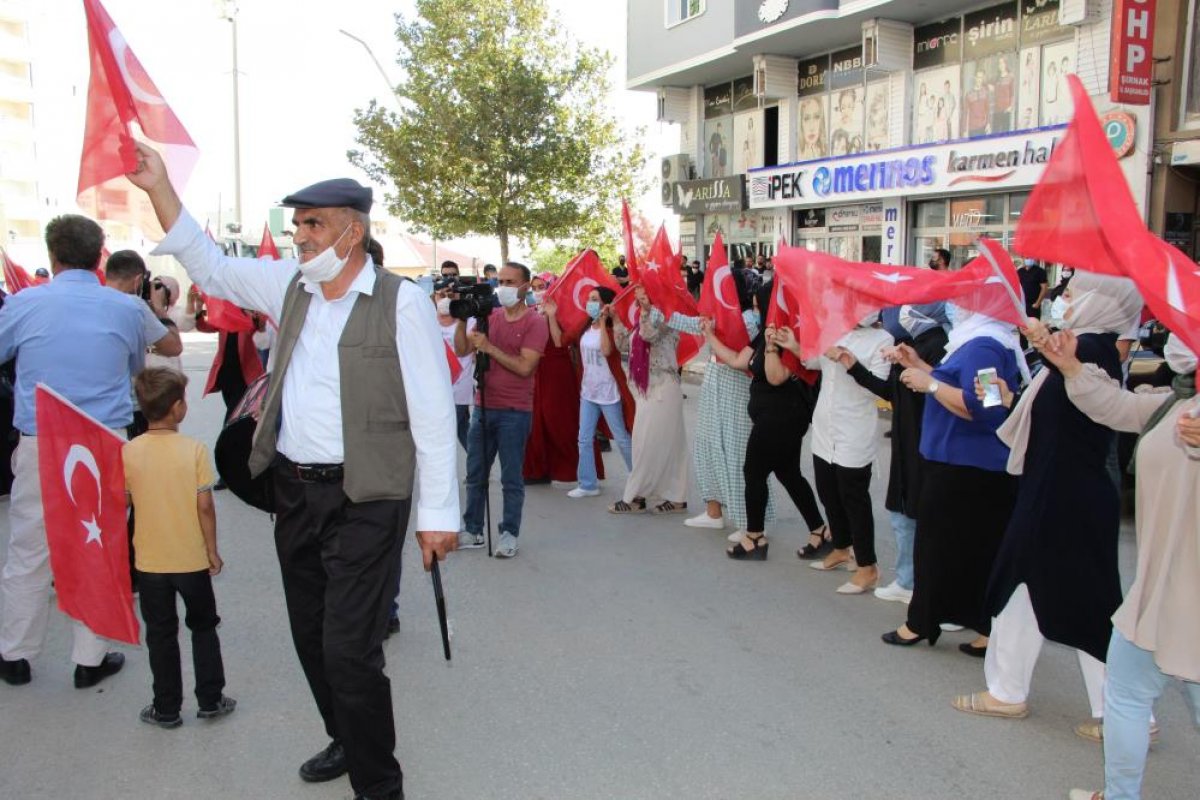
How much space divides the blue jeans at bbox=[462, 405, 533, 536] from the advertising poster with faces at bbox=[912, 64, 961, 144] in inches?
589

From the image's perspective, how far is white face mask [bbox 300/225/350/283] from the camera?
3.16 metres

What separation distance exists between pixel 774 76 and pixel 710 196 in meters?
4.02

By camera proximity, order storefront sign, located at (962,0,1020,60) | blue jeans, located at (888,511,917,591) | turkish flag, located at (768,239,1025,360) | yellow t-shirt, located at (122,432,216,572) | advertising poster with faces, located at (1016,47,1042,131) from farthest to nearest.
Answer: storefront sign, located at (962,0,1020,60) → advertising poster with faces, located at (1016,47,1042,131) → blue jeans, located at (888,511,917,591) → turkish flag, located at (768,239,1025,360) → yellow t-shirt, located at (122,432,216,572)

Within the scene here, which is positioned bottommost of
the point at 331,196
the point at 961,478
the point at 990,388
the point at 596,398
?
the point at 596,398

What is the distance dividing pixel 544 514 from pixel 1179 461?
5315 millimetres

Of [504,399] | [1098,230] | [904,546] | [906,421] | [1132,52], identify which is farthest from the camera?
[1132,52]

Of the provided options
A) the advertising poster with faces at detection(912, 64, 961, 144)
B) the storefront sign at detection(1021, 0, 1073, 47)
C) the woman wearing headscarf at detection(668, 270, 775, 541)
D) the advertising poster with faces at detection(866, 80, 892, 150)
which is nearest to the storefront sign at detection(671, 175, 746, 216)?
the advertising poster with faces at detection(866, 80, 892, 150)

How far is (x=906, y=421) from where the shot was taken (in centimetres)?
547

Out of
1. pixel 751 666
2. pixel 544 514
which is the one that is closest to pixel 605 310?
pixel 544 514

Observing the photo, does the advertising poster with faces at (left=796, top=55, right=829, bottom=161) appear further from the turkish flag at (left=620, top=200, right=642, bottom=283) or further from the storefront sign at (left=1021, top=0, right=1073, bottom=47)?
the turkish flag at (left=620, top=200, right=642, bottom=283)

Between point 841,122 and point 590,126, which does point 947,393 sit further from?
point 590,126

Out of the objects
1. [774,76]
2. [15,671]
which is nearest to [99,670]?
[15,671]

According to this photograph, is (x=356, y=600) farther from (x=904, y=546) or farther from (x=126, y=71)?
(x=904, y=546)

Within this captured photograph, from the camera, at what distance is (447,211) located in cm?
2503
